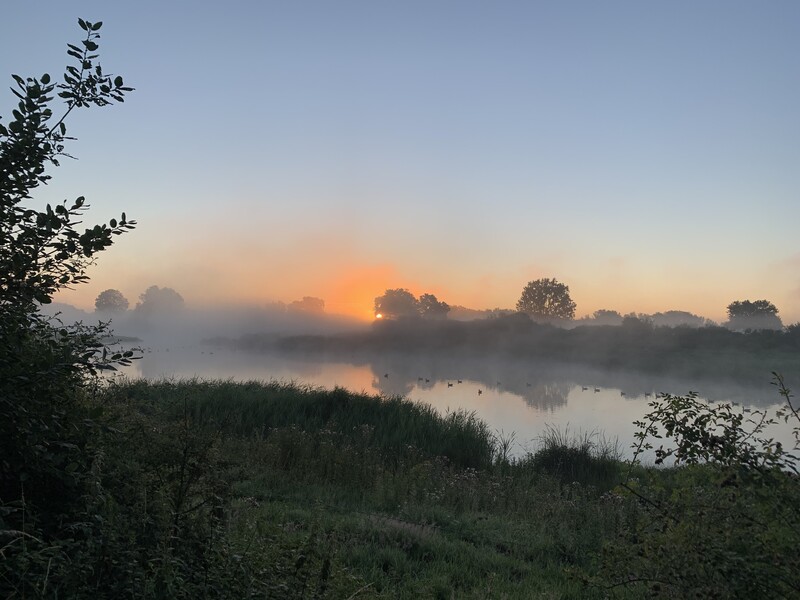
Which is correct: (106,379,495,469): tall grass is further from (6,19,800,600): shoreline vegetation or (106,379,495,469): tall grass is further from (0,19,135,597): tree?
(0,19,135,597): tree

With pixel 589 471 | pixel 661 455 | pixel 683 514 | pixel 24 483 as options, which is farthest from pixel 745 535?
pixel 589 471

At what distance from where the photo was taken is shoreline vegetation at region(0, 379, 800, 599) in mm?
A: 2998

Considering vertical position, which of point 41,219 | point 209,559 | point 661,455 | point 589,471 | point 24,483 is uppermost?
point 41,219

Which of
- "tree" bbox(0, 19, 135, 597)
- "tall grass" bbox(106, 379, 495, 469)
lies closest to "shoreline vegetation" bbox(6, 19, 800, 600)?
"tree" bbox(0, 19, 135, 597)

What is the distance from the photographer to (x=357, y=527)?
23.7 feet

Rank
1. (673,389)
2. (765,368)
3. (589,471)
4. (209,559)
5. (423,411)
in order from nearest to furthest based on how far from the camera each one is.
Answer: (209,559), (589,471), (423,411), (673,389), (765,368)

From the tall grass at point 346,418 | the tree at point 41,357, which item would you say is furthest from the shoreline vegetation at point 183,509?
the tall grass at point 346,418

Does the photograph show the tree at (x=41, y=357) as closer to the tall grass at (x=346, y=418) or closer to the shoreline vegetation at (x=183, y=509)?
the shoreline vegetation at (x=183, y=509)

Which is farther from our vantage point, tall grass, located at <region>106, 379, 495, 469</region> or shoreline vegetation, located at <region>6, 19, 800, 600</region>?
tall grass, located at <region>106, 379, 495, 469</region>

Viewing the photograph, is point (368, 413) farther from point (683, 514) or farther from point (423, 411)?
point (683, 514)

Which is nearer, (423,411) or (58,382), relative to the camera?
(58,382)

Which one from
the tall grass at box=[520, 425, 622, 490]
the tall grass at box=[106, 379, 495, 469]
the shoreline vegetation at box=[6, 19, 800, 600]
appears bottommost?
the tall grass at box=[520, 425, 622, 490]

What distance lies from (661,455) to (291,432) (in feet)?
38.0

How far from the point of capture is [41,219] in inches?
150
